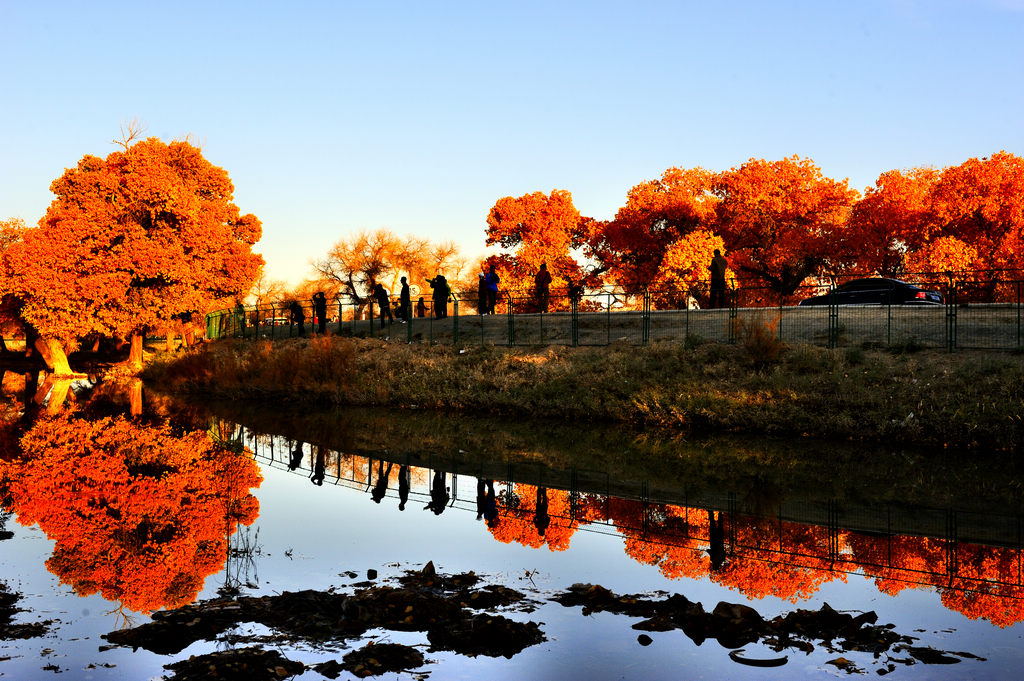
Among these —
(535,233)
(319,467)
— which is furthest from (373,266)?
(319,467)

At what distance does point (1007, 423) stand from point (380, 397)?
665 inches

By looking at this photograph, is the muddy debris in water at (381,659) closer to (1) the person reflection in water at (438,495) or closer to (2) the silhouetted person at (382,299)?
(1) the person reflection in water at (438,495)

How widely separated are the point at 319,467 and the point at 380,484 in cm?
236

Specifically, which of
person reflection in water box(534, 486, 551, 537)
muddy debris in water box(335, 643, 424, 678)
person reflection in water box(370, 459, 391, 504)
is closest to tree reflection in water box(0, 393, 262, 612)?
person reflection in water box(370, 459, 391, 504)

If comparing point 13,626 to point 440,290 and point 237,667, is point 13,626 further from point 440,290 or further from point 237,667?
point 440,290

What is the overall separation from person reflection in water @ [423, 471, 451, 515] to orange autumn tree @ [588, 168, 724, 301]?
36.6m

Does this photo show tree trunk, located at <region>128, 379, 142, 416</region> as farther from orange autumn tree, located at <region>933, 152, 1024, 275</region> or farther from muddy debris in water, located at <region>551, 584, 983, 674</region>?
orange autumn tree, located at <region>933, 152, 1024, 275</region>

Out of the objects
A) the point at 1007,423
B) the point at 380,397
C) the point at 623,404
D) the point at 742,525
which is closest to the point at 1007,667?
the point at 742,525

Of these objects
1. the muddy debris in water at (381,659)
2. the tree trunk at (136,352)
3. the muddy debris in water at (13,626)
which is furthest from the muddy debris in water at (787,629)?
the tree trunk at (136,352)

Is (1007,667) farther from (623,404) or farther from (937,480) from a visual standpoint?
(623,404)

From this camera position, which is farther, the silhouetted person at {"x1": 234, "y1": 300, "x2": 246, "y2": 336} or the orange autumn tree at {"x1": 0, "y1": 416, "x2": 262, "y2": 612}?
the silhouetted person at {"x1": 234, "y1": 300, "x2": 246, "y2": 336}

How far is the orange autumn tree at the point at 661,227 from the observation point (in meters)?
49.2

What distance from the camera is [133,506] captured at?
37.1 feet

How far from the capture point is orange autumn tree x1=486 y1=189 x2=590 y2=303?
60.1 m
